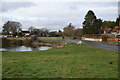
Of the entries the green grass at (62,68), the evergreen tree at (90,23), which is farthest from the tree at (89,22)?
the green grass at (62,68)

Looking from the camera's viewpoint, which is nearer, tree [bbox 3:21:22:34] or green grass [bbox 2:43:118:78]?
green grass [bbox 2:43:118:78]

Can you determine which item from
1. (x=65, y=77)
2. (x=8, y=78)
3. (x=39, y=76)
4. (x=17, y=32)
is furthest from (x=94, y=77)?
(x=17, y=32)

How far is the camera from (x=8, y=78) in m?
6.20

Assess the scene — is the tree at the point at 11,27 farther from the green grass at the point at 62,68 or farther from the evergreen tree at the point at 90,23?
the green grass at the point at 62,68

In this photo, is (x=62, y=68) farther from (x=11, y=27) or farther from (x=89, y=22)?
(x=11, y=27)

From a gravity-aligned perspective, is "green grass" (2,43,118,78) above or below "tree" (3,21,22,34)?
below

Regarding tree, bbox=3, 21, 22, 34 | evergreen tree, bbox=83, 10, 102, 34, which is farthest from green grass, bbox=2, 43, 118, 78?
tree, bbox=3, 21, 22, 34

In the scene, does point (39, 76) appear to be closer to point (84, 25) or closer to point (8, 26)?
point (84, 25)

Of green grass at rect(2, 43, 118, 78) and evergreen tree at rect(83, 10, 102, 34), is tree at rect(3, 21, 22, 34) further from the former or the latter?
green grass at rect(2, 43, 118, 78)

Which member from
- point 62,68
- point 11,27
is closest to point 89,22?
point 11,27

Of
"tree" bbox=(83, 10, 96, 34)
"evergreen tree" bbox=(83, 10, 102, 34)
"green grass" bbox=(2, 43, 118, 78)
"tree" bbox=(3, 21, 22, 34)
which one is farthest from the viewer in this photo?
"tree" bbox=(3, 21, 22, 34)

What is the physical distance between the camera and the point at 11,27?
91.1m

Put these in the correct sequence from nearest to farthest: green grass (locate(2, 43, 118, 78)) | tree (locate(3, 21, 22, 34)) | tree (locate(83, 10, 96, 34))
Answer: green grass (locate(2, 43, 118, 78)) < tree (locate(83, 10, 96, 34)) < tree (locate(3, 21, 22, 34))

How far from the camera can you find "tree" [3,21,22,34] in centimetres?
8781
